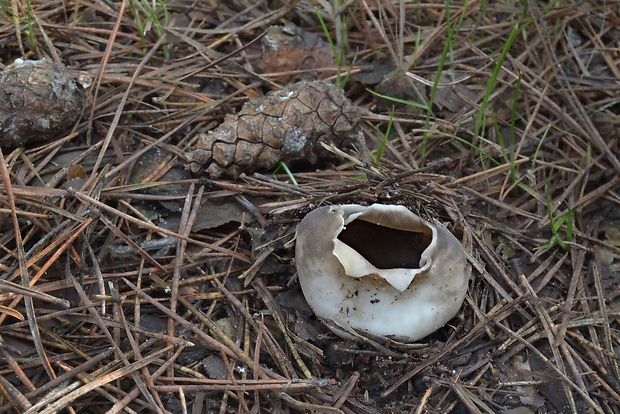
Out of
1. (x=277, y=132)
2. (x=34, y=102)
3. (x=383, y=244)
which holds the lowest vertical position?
(x=383, y=244)

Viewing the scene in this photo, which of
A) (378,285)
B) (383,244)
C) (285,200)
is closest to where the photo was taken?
(378,285)

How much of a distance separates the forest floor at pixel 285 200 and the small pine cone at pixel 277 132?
11mm

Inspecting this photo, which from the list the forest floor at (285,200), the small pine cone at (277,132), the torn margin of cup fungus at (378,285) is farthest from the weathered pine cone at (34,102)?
the torn margin of cup fungus at (378,285)

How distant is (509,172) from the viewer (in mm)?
2432

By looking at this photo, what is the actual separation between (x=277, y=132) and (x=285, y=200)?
0.87 feet

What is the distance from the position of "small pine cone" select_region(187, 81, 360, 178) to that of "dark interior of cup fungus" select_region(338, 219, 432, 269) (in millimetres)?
428

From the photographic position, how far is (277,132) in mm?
2264

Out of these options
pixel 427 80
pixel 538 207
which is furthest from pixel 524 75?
pixel 538 207

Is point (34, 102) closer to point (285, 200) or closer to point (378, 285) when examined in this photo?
point (285, 200)

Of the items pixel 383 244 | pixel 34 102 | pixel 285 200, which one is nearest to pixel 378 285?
pixel 383 244

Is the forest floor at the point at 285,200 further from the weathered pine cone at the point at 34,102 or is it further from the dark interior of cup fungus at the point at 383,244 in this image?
the dark interior of cup fungus at the point at 383,244

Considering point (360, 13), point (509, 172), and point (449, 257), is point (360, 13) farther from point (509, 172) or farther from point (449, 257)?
point (449, 257)

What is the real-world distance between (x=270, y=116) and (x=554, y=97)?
52.1 inches

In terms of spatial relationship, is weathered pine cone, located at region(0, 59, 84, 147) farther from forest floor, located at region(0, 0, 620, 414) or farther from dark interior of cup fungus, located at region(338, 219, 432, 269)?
dark interior of cup fungus, located at region(338, 219, 432, 269)
